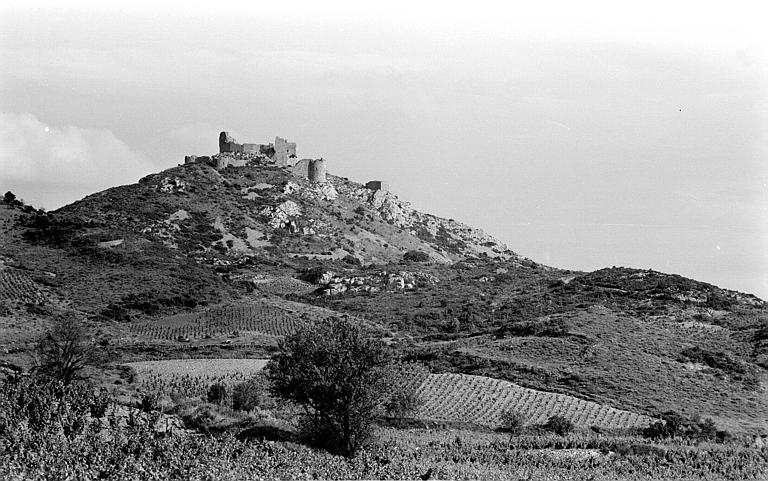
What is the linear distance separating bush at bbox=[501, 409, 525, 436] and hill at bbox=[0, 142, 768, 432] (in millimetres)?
7894

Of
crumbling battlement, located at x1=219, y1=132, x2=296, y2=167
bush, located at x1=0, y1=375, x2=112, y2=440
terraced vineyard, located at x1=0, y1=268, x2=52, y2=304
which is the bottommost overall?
bush, located at x1=0, y1=375, x2=112, y2=440

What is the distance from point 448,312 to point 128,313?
3410 centimetres

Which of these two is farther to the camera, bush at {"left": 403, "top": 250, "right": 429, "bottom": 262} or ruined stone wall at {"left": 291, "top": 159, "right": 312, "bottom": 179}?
ruined stone wall at {"left": 291, "top": 159, "right": 312, "bottom": 179}

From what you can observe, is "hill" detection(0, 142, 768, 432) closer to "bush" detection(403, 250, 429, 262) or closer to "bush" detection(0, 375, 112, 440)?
"bush" detection(403, 250, 429, 262)

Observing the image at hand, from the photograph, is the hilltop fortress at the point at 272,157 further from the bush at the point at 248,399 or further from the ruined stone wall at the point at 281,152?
the bush at the point at 248,399

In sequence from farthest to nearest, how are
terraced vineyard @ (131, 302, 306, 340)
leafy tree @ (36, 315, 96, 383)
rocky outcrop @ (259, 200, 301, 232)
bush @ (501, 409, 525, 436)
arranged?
rocky outcrop @ (259, 200, 301, 232) < terraced vineyard @ (131, 302, 306, 340) < bush @ (501, 409, 525, 436) < leafy tree @ (36, 315, 96, 383)

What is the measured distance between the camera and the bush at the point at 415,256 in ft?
379

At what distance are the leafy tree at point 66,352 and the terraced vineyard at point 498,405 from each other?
1573cm

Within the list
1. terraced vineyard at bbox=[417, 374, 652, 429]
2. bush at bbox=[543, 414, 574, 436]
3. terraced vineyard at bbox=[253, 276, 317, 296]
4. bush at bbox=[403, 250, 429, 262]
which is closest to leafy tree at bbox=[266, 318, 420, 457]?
bush at bbox=[543, 414, 574, 436]

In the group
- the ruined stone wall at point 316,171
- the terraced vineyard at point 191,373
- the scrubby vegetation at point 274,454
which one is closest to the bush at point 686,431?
the scrubby vegetation at point 274,454

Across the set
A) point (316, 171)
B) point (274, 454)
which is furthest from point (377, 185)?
point (274, 454)

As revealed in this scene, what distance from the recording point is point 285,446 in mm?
20672

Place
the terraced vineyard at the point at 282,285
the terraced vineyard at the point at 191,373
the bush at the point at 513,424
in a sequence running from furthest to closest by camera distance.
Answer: the terraced vineyard at the point at 282,285
the terraced vineyard at the point at 191,373
the bush at the point at 513,424

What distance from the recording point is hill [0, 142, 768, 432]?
1930 inches
